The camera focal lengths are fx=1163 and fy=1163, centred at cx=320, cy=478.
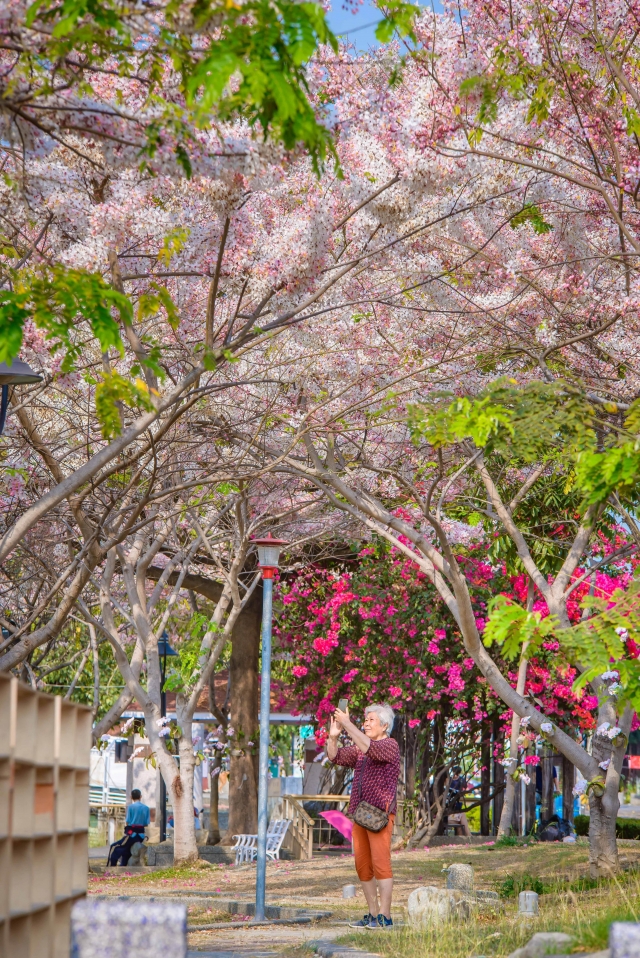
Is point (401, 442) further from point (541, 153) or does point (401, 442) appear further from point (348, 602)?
point (348, 602)

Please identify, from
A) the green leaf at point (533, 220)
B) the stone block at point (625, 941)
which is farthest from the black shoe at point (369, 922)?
the green leaf at point (533, 220)

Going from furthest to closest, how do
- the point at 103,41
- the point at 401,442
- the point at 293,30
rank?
the point at 401,442, the point at 103,41, the point at 293,30

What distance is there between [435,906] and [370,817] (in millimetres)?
962

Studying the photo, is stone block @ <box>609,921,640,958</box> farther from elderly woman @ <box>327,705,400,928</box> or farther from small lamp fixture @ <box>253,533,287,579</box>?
small lamp fixture @ <box>253,533,287,579</box>

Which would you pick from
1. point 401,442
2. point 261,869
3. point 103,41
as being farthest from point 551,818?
point 103,41

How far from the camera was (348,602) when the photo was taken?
19.0 meters

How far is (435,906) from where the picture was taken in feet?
28.3

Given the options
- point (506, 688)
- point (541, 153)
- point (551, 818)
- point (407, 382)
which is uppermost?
point (541, 153)

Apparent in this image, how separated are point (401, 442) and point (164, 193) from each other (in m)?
6.25

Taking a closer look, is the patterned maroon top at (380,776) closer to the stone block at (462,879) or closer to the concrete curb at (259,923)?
the stone block at (462,879)

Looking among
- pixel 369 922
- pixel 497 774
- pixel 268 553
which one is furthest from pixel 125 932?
pixel 497 774

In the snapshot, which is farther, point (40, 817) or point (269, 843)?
point (269, 843)

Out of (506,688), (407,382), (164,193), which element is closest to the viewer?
(164,193)

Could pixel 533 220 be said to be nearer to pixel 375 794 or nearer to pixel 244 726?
pixel 375 794
